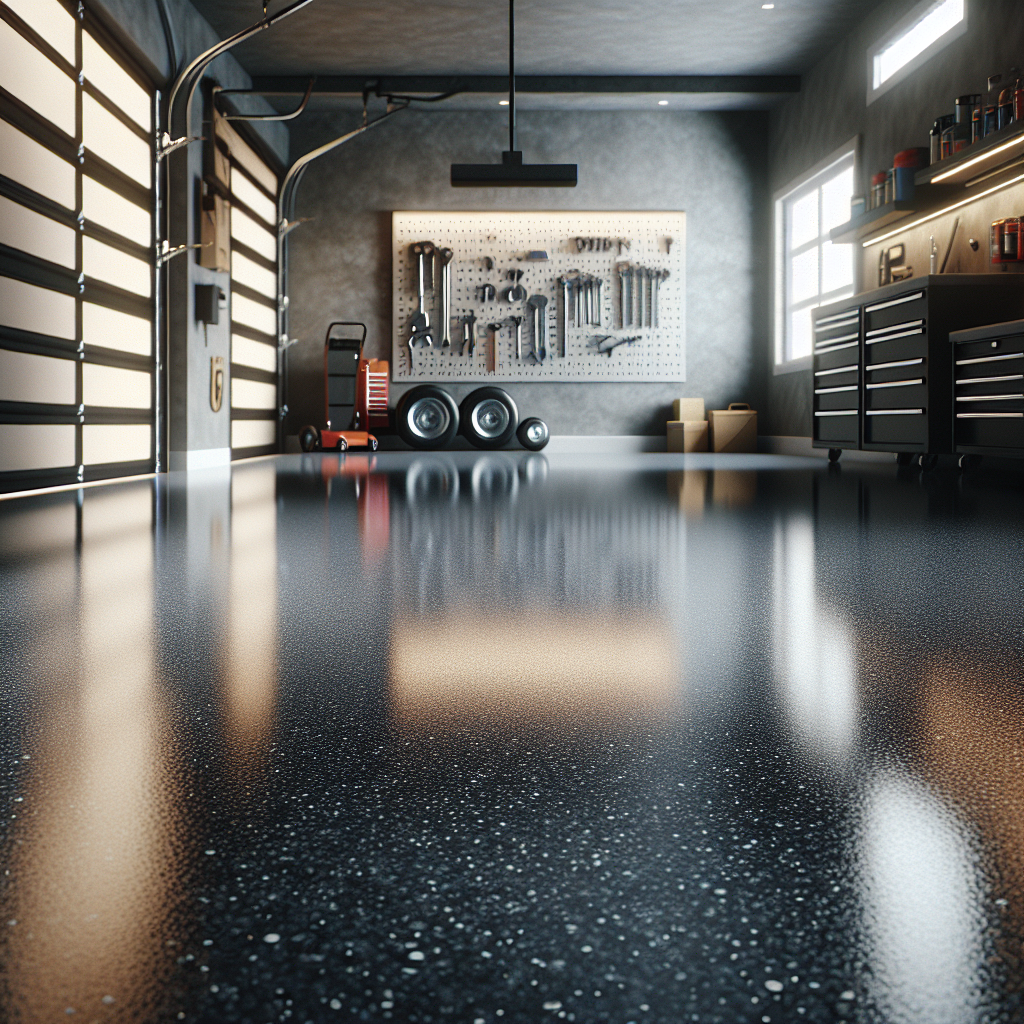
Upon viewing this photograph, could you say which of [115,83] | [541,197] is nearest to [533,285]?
[541,197]

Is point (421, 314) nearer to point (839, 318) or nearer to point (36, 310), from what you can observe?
point (839, 318)

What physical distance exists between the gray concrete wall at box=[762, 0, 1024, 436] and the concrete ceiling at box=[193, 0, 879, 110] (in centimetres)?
28

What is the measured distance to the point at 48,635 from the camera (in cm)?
145

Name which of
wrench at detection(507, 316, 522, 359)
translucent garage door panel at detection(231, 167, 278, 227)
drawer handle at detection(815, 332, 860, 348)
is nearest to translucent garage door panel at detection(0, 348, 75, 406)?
translucent garage door panel at detection(231, 167, 278, 227)

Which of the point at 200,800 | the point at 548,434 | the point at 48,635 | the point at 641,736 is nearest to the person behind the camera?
the point at 200,800

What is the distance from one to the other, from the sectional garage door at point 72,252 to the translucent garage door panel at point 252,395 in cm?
192

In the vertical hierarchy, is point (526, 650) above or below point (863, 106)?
below

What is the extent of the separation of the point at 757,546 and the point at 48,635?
1.65 meters

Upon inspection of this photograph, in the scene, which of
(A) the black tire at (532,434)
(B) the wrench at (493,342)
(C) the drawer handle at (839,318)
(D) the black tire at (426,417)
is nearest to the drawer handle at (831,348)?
(C) the drawer handle at (839,318)

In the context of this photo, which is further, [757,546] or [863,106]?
[863,106]

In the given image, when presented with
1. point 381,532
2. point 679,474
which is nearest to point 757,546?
point 381,532

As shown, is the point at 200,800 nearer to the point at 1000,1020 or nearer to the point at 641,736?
the point at 641,736

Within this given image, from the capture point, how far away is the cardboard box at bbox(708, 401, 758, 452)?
406 inches

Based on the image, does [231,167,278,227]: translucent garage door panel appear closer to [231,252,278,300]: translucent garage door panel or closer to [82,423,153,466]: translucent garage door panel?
[231,252,278,300]: translucent garage door panel
